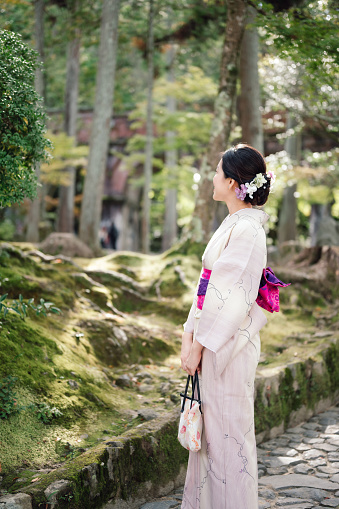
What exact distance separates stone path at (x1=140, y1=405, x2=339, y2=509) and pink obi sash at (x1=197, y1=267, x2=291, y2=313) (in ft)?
4.61

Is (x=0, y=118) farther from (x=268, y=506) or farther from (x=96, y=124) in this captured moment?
(x=96, y=124)

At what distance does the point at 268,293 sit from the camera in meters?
2.88

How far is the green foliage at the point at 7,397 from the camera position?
10.7 ft

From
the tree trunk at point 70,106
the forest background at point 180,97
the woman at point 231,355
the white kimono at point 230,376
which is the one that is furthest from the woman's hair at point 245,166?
the tree trunk at point 70,106

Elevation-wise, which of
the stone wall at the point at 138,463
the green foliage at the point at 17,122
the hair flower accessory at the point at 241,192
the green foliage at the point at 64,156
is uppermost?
the green foliage at the point at 64,156

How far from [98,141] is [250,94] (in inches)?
131

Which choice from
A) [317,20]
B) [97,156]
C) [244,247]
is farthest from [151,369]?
[97,156]

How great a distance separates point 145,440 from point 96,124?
7.63 metres

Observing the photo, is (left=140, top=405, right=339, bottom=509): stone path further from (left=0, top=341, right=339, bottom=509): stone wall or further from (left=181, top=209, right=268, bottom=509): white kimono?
(left=181, top=209, right=268, bottom=509): white kimono

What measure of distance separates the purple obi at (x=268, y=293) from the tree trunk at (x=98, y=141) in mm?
7111

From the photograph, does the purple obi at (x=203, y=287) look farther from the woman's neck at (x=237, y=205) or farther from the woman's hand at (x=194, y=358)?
the woman's neck at (x=237, y=205)

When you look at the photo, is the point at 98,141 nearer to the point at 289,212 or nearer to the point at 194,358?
the point at 194,358

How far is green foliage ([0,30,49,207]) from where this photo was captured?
3.45 m

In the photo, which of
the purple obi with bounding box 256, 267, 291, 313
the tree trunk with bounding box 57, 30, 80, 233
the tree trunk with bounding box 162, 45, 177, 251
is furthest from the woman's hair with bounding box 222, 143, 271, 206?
the tree trunk with bounding box 162, 45, 177, 251
